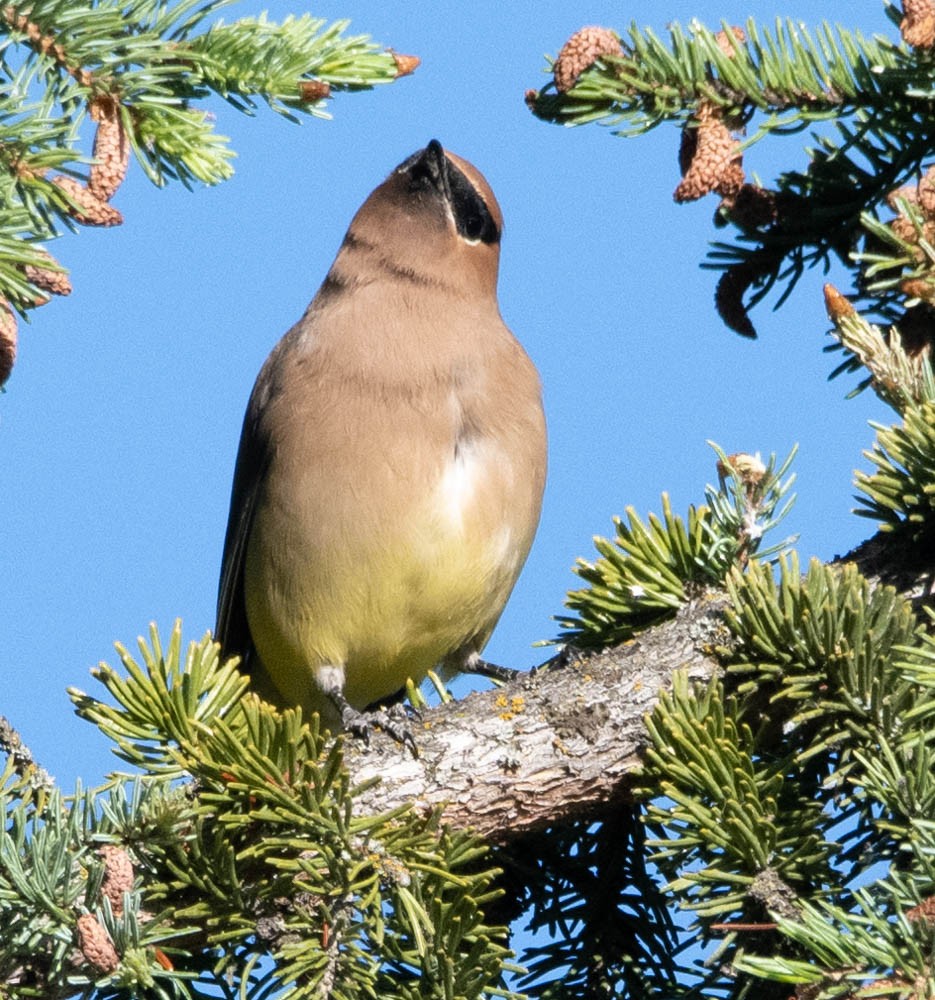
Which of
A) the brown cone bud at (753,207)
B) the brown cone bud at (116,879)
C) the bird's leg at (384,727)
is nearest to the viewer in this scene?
the brown cone bud at (116,879)

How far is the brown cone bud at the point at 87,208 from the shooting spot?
308 cm

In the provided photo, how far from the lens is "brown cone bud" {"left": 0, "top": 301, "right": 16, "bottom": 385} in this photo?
3.06 metres

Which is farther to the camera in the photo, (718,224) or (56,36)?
(718,224)

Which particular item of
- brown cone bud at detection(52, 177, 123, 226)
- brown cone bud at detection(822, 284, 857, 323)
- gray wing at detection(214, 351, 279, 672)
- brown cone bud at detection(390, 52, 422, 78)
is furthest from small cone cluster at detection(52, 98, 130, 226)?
gray wing at detection(214, 351, 279, 672)

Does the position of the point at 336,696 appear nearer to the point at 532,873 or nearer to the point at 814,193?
the point at 532,873

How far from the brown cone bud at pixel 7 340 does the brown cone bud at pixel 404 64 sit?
116 centimetres

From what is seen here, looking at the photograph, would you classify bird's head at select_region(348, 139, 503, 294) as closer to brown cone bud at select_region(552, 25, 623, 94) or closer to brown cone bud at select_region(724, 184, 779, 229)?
brown cone bud at select_region(724, 184, 779, 229)

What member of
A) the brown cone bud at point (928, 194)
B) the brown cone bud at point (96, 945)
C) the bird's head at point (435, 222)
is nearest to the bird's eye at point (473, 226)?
the bird's head at point (435, 222)

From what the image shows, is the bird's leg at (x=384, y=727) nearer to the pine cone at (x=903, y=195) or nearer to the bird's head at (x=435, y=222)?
the pine cone at (x=903, y=195)

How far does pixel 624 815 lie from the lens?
345 centimetres

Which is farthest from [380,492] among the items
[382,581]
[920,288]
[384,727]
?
[920,288]

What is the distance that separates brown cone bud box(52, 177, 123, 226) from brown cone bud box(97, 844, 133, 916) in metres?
1.31

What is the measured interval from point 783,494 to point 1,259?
1.83 metres

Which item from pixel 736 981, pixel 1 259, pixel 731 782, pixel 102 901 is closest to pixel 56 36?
pixel 1 259
